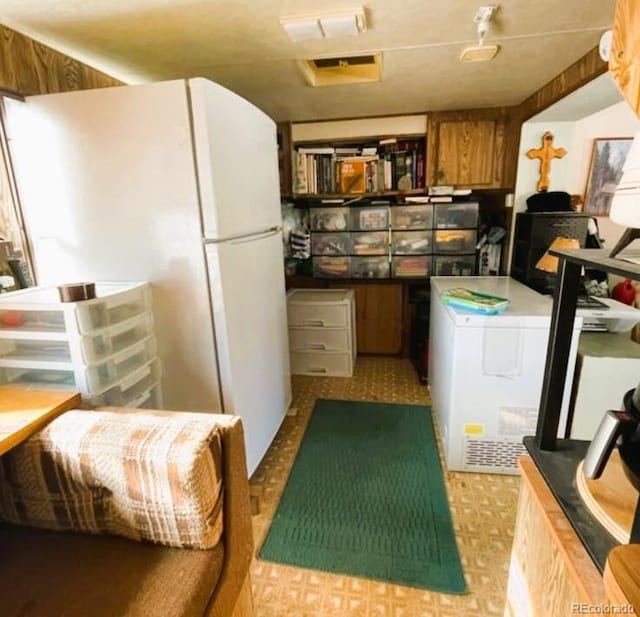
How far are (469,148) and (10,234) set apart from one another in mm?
2763

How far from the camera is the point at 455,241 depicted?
2.91 m

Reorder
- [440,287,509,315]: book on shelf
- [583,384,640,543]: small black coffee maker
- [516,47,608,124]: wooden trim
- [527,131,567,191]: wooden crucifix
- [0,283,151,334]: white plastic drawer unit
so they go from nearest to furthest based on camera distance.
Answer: [583,384,640,543]: small black coffee maker
[0,283,151,334]: white plastic drawer unit
[516,47,608,124]: wooden trim
[440,287,509,315]: book on shelf
[527,131,567,191]: wooden crucifix

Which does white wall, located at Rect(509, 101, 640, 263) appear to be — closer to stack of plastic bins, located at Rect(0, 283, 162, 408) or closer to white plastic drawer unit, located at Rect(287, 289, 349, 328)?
white plastic drawer unit, located at Rect(287, 289, 349, 328)

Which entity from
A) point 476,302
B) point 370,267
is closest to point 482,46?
point 476,302

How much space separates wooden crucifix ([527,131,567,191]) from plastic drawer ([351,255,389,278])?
1.19m

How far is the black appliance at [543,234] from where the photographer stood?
2.31m

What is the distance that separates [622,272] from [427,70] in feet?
5.69

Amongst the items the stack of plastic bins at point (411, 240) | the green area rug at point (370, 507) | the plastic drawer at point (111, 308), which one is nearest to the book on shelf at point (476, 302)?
the green area rug at point (370, 507)

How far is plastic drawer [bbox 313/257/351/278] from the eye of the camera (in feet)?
10.2

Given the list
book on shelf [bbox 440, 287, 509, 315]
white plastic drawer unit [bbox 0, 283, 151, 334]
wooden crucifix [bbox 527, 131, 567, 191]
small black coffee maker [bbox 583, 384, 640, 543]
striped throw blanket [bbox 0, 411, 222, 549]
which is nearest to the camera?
small black coffee maker [bbox 583, 384, 640, 543]

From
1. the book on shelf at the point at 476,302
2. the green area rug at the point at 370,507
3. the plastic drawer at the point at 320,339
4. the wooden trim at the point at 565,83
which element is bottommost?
the green area rug at the point at 370,507

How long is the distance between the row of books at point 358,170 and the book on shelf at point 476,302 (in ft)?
4.17

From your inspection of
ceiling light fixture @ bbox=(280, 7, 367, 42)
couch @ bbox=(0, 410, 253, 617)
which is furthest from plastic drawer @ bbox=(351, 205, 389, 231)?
couch @ bbox=(0, 410, 253, 617)

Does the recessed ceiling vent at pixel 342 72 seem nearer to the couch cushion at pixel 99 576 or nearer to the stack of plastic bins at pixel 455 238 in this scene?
the stack of plastic bins at pixel 455 238
